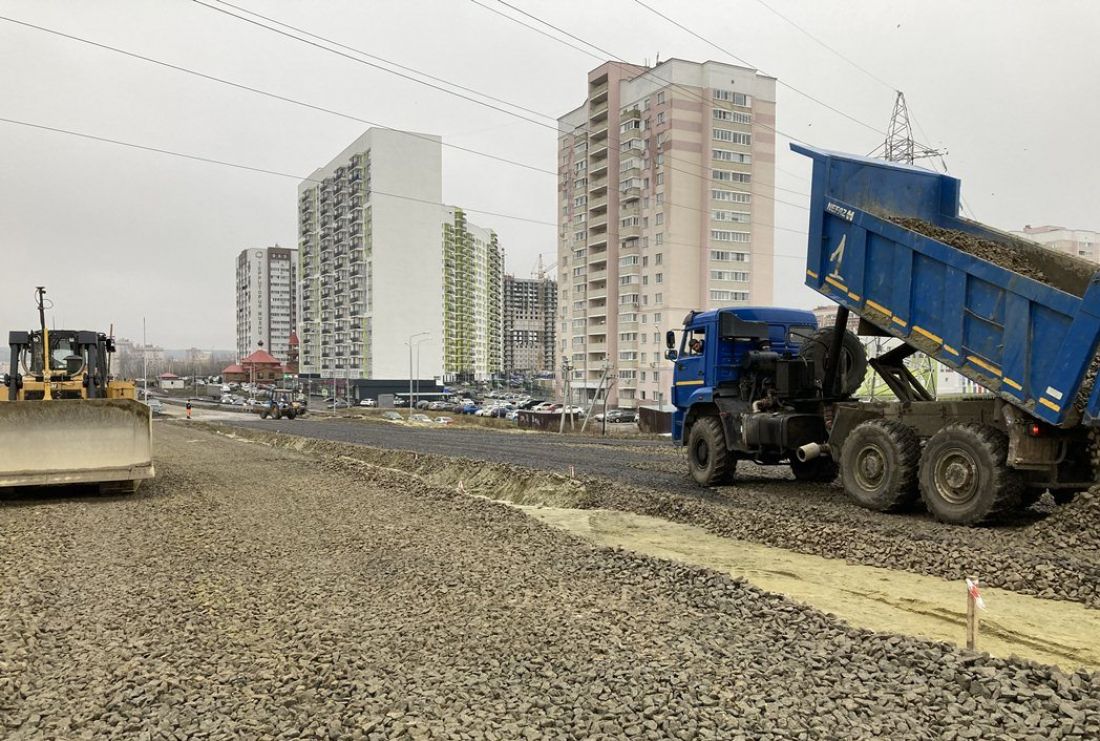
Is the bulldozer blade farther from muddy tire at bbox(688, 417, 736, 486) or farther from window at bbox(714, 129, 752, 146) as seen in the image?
window at bbox(714, 129, 752, 146)

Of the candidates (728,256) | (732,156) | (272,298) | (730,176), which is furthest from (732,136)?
(272,298)

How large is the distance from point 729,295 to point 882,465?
59894 millimetres

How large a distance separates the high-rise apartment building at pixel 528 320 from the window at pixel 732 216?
10888cm

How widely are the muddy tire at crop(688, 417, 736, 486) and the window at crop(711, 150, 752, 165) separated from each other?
57.8 metres

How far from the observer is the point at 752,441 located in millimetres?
12000

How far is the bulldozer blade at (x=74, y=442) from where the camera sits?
460 inches

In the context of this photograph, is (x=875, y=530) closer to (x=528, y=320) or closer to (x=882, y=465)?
(x=882, y=465)

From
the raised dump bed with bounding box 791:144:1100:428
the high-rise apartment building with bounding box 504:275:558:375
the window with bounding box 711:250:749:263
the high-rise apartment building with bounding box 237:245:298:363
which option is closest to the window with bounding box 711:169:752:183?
the window with bounding box 711:250:749:263

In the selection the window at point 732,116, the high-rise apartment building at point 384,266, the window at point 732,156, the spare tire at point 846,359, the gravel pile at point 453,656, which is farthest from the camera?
the high-rise apartment building at point 384,266

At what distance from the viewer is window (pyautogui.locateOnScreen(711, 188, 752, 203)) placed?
217 feet

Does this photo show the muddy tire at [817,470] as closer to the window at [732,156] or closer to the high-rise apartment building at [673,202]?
the high-rise apartment building at [673,202]

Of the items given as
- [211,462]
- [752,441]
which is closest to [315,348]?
[211,462]

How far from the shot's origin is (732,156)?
6662 cm

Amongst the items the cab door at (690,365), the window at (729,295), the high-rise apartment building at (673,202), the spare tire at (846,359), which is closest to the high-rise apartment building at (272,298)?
the high-rise apartment building at (673,202)
